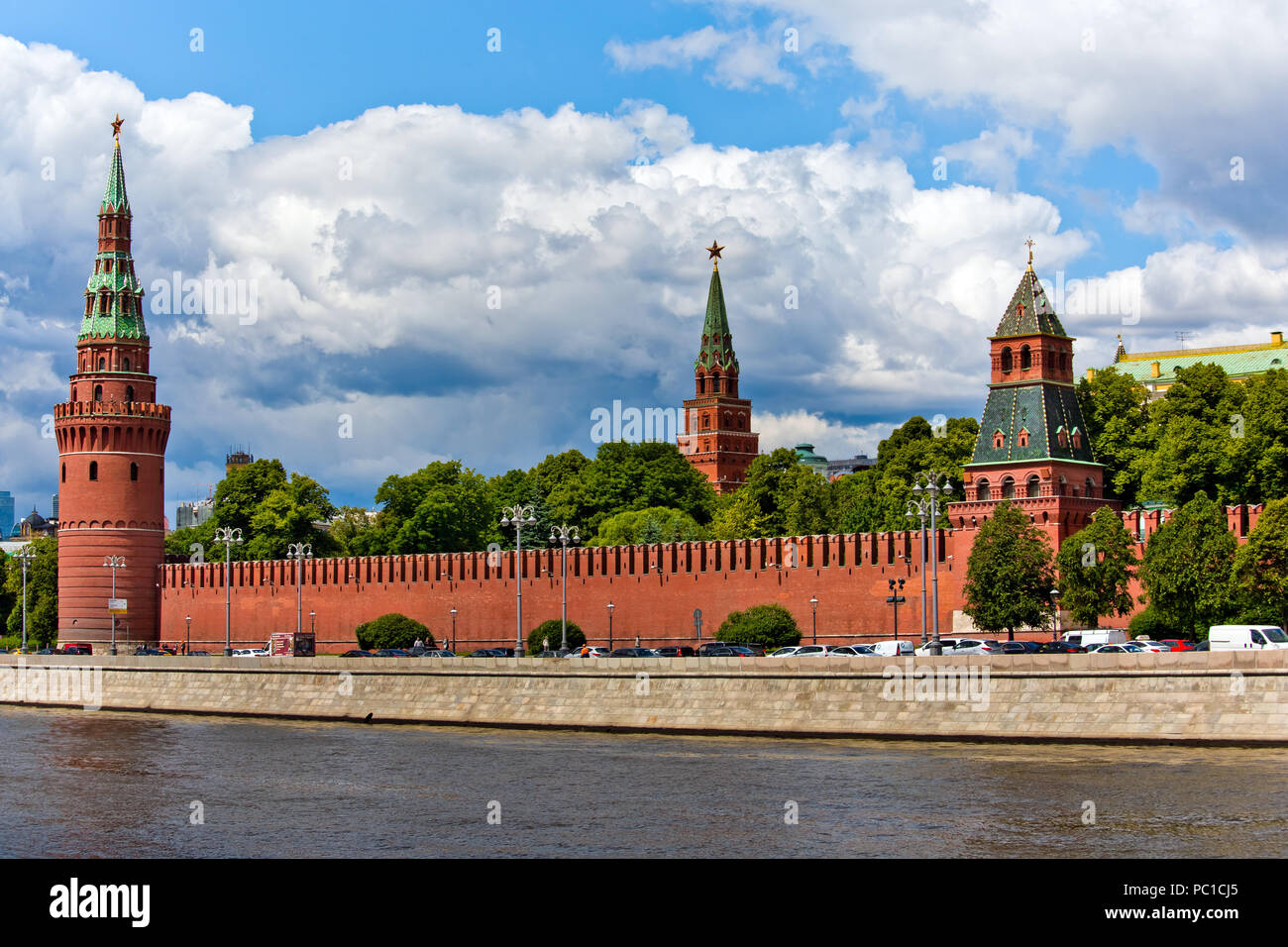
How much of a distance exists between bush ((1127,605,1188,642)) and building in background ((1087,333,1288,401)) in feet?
157

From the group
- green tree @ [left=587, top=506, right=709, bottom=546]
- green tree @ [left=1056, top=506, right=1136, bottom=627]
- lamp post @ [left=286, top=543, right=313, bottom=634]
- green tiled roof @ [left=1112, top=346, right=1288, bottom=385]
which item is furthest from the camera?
green tiled roof @ [left=1112, top=346, right=1288, bottom=385]

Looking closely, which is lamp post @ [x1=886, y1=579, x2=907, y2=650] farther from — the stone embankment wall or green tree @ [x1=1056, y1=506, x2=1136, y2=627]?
the stone embankment wall

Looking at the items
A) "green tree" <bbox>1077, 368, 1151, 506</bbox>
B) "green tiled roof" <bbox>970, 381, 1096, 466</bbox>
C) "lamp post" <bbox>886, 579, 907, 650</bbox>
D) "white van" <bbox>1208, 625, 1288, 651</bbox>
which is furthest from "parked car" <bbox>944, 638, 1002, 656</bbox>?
"green tree" <bbox>1077, 368, 1151, 506</bbox>

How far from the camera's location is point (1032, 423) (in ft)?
205

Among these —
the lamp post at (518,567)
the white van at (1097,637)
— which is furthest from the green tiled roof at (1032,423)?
the lamp post at (518,567)

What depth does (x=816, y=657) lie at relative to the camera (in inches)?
1644

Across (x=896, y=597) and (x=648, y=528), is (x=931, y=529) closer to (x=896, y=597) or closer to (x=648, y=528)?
(x=896, y=597)

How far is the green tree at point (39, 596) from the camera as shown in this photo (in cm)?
8744

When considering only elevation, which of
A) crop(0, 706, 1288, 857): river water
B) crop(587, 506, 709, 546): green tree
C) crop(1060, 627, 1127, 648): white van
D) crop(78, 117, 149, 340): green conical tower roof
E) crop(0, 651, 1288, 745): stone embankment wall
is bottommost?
crop(0, 706, 1288, 857): river water

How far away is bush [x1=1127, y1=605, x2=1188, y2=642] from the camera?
53.4 m

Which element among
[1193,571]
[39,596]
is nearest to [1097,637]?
[1193,571]

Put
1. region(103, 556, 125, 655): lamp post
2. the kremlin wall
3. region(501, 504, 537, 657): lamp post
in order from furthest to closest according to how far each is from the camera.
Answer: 1. region(103, 556, 125, 655): lamp post
2. the kremlin wall
3. region(501, 504, 537, 657): lamp post
